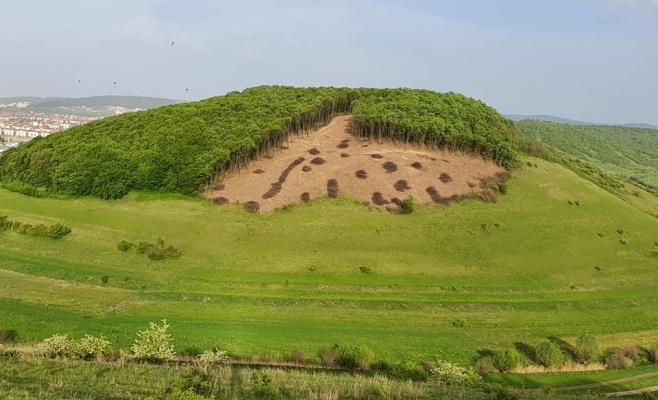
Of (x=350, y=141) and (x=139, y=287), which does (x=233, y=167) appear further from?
(x=139, y=287)

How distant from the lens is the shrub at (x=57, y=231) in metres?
62.6

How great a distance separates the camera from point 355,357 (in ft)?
123

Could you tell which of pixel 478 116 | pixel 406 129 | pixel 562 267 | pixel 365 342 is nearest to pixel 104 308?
pixel 365 342

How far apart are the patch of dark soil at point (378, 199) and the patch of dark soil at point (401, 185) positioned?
383 cm

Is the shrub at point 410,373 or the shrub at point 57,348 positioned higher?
the shrub at point 57,348

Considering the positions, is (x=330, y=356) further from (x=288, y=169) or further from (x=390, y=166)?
(x=390, y=166)

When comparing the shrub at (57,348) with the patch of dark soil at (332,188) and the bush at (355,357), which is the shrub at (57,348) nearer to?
the bush at (355,357)

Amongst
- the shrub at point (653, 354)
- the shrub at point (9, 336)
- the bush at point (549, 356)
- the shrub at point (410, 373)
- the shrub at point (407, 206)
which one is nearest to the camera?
the shrub at point (410, 373)

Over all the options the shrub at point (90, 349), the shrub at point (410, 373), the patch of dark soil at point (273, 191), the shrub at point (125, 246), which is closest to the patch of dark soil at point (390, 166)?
the patch of dark soil at point (273, 191)

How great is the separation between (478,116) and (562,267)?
158 ft

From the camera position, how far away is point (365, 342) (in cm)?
4253

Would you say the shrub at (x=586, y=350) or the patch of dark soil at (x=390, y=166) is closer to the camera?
the shrub at (x=586, y=350)

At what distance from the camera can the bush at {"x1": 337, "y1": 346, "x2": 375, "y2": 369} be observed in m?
37.2

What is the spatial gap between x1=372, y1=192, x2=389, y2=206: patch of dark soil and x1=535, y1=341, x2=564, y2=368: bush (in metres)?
39.0
